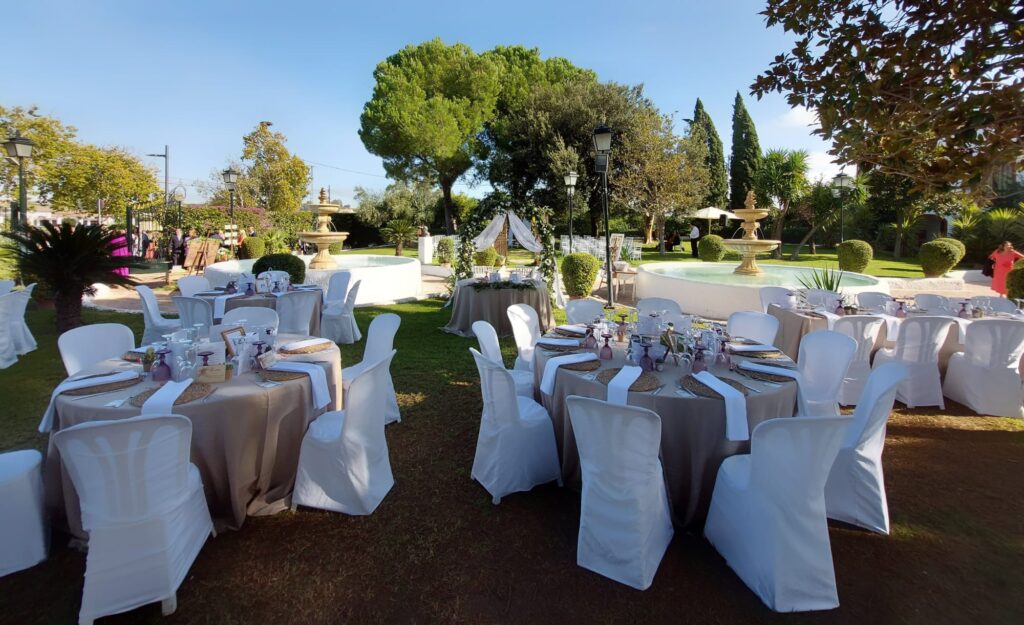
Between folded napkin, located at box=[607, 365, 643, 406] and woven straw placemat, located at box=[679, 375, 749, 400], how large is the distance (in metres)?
0.30

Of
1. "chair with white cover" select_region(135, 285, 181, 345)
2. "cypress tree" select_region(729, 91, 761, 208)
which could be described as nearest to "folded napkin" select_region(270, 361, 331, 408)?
"chair with white cover" select_region(135, 285, 181, 345)

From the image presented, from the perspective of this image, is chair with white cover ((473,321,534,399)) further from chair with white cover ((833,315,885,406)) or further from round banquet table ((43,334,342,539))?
chair with white cover ((833,315,885,406))

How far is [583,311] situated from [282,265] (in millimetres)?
6850

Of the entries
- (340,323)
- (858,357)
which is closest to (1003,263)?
(858,357)

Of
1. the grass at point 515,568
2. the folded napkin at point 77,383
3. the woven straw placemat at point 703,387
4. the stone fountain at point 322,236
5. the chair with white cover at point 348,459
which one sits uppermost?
the stone fountain at point 322,236

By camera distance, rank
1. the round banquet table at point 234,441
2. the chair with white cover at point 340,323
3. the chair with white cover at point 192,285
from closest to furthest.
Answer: the round banquet table at point 234,441, the chair with white cover at point 192,285, the chair with white cover at point 340,323

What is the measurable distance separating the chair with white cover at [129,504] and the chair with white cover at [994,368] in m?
6.66

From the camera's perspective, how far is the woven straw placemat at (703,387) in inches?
115

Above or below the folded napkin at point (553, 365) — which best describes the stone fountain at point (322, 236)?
above

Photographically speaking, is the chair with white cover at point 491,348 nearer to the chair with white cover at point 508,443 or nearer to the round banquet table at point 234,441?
the chair with white cover at point 508,443

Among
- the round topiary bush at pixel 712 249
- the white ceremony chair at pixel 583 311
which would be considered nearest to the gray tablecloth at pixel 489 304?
the white ceremony chair at pixel 583 311

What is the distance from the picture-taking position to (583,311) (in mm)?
5715

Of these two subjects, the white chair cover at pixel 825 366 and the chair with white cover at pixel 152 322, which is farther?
the chair with white cover at pixel 152 322

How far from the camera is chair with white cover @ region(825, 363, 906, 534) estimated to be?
2957 mm
